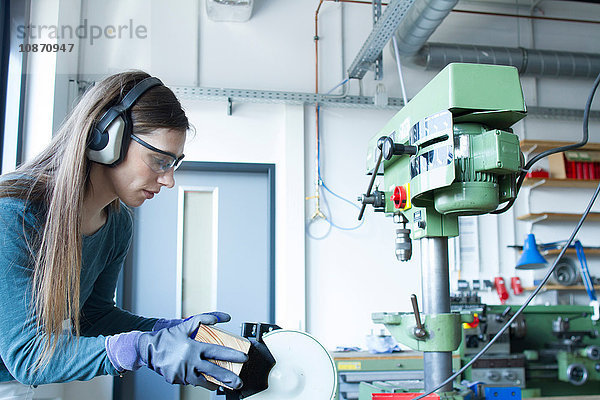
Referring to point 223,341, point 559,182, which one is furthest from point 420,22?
point 223,341

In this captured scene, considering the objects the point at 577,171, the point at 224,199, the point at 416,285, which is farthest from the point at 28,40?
the point at 577,171

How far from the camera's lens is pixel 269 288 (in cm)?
342

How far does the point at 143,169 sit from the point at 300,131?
2425 millimetres

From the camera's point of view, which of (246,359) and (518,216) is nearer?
(246,359)

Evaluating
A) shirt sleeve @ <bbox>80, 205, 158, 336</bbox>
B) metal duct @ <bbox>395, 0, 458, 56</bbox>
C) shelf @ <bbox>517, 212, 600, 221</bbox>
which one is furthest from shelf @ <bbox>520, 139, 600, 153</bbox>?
shirt sleeve @ <bbox>80, 205, 158, 336</bbox>

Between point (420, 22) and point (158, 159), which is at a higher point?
point (420, 22)

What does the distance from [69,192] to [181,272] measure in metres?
2.47

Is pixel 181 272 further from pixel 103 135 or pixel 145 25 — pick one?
pixel 103 135

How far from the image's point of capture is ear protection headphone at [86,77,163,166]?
3.48 ft

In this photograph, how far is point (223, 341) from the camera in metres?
0.86

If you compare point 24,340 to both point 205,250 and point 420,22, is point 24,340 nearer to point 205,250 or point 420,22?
point 205,250

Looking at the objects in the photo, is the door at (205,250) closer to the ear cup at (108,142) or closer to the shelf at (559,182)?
the shelf at (559,182)

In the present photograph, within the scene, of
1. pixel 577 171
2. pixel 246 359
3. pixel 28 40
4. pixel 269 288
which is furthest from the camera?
pixel 577 171

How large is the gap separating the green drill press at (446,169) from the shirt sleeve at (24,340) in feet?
2.35
